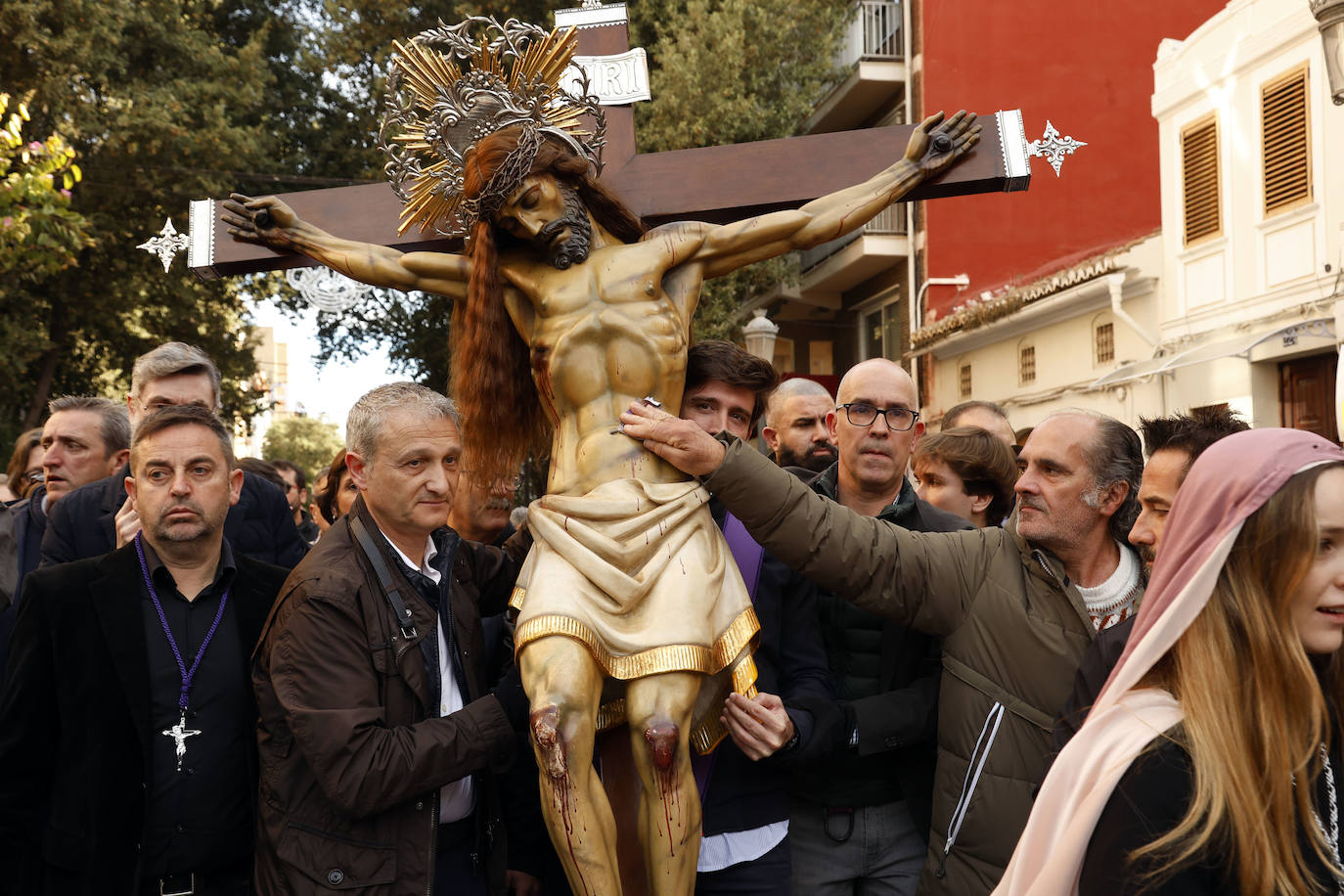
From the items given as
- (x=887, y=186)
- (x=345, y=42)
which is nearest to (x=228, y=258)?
(x=887, y=186)

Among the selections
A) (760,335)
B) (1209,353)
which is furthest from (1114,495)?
(1209,353)

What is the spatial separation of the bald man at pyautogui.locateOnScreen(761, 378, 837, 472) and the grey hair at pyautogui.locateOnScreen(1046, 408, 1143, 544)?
190cm

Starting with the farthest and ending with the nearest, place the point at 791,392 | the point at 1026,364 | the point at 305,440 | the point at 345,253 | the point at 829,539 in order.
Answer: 1. the point at 305,440
2. the point at 1026,364
3. the point at 791,392
4. the point at 345,253
5. the point at 829,539

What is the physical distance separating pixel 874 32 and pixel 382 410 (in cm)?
1910

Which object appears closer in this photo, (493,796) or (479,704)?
(479,704)

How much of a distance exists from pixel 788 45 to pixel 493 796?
49.7 ft

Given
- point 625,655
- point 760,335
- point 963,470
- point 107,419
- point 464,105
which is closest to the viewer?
point 625,655

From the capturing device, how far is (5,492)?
21.7 feet

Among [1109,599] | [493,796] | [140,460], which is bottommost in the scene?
[493,796]

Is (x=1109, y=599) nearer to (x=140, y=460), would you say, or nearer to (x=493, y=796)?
(x=493, y=796)

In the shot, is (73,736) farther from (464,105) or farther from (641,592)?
(464,105)

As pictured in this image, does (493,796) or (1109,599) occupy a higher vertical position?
(1109,599)

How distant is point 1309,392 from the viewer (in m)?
13.2

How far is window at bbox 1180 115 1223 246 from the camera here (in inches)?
573
